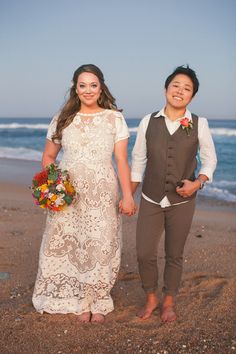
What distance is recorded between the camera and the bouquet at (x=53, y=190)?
11.7 feet

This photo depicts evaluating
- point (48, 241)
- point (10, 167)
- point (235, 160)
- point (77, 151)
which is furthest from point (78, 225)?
point (235, 160)

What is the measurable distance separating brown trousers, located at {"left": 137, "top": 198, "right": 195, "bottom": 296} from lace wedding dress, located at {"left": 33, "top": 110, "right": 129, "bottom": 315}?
28cm

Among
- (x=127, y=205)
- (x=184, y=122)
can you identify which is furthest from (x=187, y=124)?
(x=127, y=205)

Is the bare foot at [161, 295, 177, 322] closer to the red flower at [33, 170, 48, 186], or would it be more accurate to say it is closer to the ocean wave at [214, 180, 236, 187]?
the red flower at [33, 170, 48, 186]

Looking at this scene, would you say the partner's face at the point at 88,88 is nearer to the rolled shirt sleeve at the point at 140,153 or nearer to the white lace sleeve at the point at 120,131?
the white lace sleeve at the point at 120,131

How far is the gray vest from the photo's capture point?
350 centimetres

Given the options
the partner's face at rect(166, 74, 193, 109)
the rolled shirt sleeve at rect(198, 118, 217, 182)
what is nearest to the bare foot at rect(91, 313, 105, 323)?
the rolled shirt sleeve at rect(198, 118, 217, 182)

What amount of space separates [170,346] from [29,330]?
1142 millimetres

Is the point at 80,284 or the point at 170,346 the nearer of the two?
the point at 170,346

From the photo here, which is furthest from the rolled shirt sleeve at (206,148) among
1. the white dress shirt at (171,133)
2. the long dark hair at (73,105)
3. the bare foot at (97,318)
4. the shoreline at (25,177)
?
the shoreline at (25,177)

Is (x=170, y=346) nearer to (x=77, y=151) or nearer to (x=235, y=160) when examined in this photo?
(x=77, y=151)

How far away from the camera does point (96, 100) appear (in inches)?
151

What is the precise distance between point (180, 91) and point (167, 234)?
121cm

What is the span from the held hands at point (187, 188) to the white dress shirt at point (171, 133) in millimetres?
161
